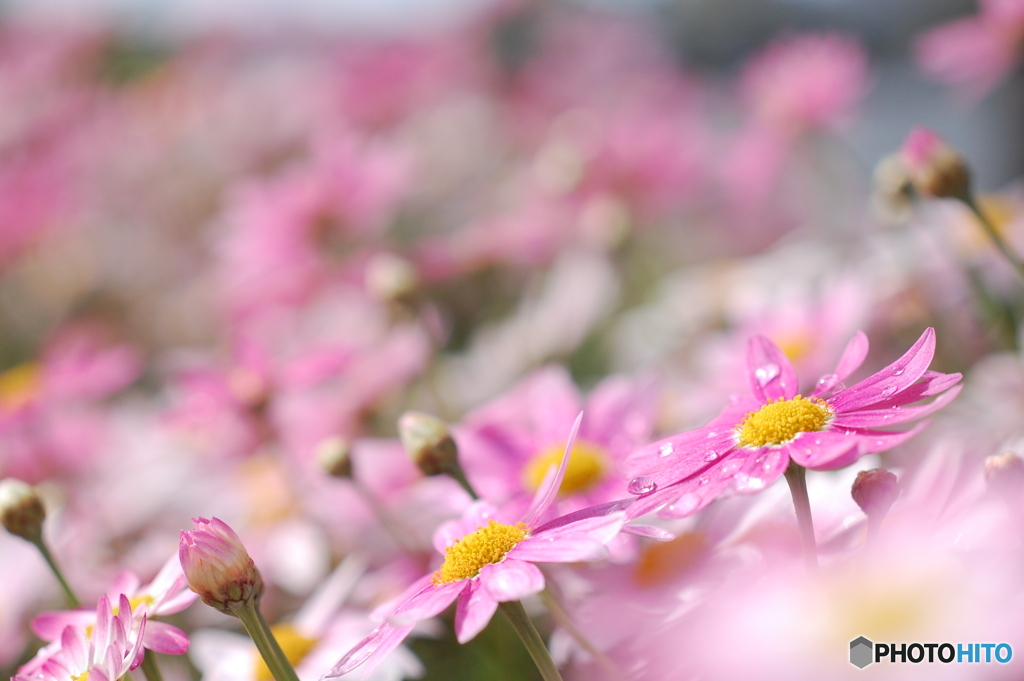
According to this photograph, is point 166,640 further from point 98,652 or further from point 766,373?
point 766,373

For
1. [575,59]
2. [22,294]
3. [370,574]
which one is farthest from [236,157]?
[370,574]

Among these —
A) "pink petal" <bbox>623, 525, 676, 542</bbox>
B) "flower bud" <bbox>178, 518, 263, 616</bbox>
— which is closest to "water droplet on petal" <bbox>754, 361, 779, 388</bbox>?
"pink petal" <bbox>623, 525, 676, 542</bbox>

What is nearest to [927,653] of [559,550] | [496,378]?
[559,550]

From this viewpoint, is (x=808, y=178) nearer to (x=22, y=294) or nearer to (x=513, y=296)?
(x=513, y=296)

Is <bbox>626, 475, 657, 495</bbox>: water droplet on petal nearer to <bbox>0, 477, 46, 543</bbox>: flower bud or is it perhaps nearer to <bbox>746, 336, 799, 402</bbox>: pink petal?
<bbox>746, 336, 799, 402</bbox>: pink petal

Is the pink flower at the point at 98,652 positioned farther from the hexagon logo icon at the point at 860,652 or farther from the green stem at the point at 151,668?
the hexagon logo icon at the point at 860,652

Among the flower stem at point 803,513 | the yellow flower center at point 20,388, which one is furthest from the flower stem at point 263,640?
the yellow flower center at point 20,388
